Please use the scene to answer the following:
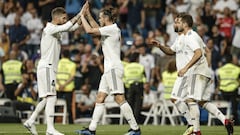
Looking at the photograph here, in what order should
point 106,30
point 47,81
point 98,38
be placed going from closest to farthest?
point 106,30
point 47,81
point 98,38

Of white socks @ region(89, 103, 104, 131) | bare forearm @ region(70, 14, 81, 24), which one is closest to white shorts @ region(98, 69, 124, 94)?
white socks @ region(89, 103, 104, 131)

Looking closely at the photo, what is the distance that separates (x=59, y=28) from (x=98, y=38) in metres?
14.5

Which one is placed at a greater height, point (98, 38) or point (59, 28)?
point (98, 38)

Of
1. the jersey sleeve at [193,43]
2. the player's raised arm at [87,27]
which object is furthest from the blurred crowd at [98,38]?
the jersey sleeve at [193,43]

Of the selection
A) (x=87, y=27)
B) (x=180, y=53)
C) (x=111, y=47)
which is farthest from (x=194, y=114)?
(x=87, y=27)

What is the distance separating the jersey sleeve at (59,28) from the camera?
716 inches

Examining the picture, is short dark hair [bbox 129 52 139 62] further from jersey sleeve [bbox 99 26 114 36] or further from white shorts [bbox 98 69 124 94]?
jersey sleeve [bbox 99 26 114 36]

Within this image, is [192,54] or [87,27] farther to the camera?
[192,54]

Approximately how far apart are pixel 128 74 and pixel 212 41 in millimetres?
4085

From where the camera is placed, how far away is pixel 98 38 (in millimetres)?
32750

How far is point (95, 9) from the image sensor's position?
3491cm

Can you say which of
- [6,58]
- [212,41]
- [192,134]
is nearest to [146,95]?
[212,41]

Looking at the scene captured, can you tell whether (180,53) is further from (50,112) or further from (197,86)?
(50,112)

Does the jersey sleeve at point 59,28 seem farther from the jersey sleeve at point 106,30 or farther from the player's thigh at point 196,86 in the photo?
the player's thigh at point 196,86
